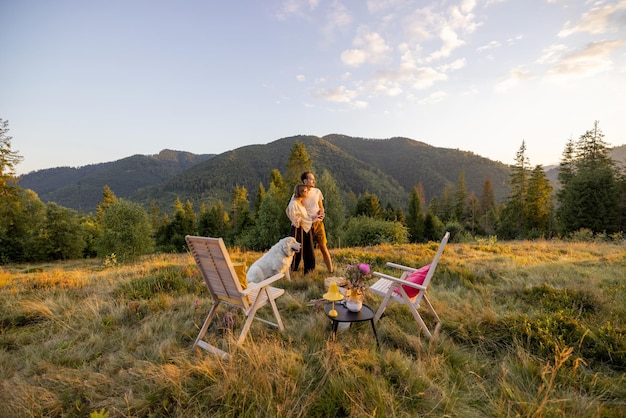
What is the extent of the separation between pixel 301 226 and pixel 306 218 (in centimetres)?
21

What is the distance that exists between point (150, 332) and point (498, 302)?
5575 mm

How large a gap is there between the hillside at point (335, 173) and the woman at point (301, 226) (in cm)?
7286

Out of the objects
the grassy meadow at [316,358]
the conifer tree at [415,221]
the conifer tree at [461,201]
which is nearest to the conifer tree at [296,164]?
the conifer tree at [415,221]

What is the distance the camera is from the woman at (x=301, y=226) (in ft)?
17.7

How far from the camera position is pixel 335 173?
9956 centimetres

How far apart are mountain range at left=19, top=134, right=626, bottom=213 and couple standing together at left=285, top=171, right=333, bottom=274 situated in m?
72.5

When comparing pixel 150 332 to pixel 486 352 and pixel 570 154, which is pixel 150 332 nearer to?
pixel 486 352

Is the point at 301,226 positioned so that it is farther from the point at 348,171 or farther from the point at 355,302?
the point at 348,171

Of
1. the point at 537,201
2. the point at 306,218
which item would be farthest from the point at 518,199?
the point at 306,218

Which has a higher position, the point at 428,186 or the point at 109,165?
the point at 109,165

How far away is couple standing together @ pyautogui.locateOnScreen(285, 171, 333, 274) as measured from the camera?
5410mm

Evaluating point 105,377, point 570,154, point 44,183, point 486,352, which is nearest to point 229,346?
point 105,377

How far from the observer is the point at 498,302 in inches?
180

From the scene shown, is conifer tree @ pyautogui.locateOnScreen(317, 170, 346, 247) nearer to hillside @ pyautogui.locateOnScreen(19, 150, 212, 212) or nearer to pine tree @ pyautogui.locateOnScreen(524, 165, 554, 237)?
pine tree @ pyautogui.locateOnScreen(524, 165, 554, 237)
